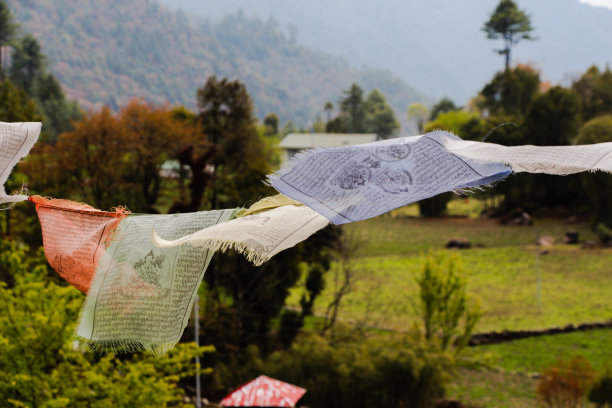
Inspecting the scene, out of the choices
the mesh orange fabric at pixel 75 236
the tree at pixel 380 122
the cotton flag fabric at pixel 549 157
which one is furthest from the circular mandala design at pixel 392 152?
the tree at pixel 380 122

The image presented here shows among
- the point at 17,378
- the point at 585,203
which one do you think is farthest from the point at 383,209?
the point at 585,203

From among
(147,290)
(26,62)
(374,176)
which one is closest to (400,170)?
(374,176)

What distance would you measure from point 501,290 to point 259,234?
22691mm

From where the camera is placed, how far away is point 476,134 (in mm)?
36250

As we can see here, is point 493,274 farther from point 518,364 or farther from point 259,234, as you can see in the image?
point 259,234

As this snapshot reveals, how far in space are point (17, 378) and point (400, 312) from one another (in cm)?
1502

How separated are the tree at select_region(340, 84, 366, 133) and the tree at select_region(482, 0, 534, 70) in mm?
23020

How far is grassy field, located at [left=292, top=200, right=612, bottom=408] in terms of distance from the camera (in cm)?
1641

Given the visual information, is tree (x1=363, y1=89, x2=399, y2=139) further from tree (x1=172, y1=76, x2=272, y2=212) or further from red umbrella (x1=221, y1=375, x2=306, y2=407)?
red umbrella (x1=221, y1=375, x2=306, y2=407)

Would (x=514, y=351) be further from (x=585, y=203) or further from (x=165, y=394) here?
(x=585, y=203)

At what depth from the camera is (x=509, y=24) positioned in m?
49.9

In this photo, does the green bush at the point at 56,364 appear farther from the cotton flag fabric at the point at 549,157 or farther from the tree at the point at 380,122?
the tree at the point at 380,122

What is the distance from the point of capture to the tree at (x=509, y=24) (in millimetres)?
49469

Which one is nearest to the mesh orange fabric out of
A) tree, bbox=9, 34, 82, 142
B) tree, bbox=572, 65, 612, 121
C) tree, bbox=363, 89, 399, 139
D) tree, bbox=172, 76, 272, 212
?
tree, bbox=172, 76, 272, 212
